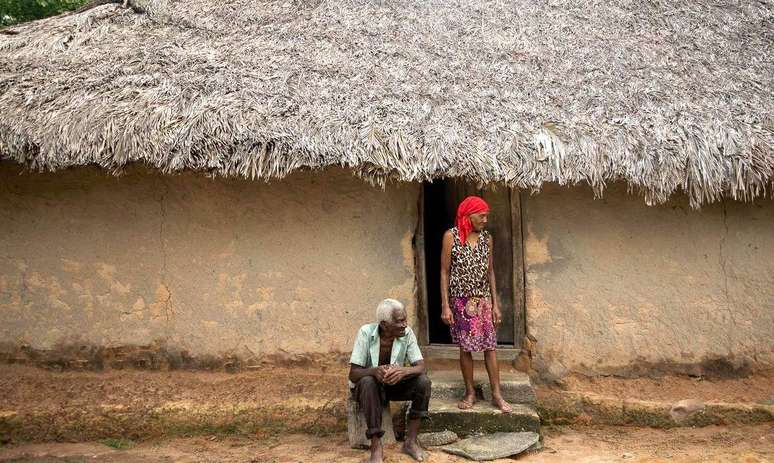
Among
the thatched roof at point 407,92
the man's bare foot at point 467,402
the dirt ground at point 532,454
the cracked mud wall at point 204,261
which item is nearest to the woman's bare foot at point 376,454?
the dirt ground at point 532,454

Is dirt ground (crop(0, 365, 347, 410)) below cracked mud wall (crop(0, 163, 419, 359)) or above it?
below

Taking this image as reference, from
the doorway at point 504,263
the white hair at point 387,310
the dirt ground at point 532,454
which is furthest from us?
the doorway at point 504,263

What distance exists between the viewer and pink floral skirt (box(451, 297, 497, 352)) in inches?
167

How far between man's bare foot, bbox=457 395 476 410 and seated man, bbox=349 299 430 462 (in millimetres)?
378

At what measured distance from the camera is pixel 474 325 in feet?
14.0

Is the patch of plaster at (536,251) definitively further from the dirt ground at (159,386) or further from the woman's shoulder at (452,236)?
the dirt ground at (159,386)

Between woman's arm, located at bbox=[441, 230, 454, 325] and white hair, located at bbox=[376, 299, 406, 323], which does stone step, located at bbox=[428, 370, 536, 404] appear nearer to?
woman's arm, located at bbox=[441, 230, 454, 325]

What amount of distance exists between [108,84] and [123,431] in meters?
2.35

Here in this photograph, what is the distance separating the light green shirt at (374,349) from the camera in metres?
3.89

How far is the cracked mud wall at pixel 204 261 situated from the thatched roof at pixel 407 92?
52 centimetres

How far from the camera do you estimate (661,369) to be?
4.77 metres

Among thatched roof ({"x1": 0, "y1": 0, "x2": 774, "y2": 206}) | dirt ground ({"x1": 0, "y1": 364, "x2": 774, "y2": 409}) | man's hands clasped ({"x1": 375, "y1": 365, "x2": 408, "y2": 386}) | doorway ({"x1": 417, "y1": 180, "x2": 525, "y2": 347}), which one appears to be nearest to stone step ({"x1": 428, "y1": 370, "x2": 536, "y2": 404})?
dirt ground ({"x1": 0, "y1": 364, "x2": 774, "y2": 409})

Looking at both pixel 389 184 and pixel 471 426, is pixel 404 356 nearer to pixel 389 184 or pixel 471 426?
pixel 471 426

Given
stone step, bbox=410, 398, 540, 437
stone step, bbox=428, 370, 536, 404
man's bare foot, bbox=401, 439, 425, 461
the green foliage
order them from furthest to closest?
the green foliage
stone step, bbox=428, 370, 536, 404
stone step, bbox=410, 398, 540, 437
man's bare foot, bbox=401, 439, 425, 461
